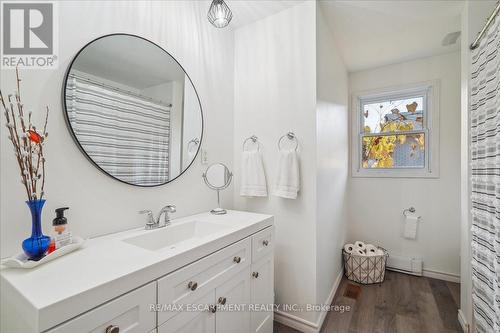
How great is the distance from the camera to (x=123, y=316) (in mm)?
690

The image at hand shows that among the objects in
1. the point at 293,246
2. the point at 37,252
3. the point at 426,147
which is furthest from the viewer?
the point at 426,147

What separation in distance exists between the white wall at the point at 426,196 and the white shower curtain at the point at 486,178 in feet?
4.13

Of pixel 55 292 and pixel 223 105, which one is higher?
pixel 223 105

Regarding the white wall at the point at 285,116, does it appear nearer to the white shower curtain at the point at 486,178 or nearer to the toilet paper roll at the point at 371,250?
the white shower curtain at the point at 486,178

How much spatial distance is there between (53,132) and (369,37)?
2.70 meters

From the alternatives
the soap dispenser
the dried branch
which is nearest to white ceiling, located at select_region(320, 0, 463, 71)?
the dried branch

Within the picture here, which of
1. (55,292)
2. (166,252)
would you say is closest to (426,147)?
(166,252)

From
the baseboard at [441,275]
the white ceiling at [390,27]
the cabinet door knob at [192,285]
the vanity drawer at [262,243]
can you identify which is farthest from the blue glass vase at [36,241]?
the baseboard at [441,275]

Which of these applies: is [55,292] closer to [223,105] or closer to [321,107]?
[223,105]

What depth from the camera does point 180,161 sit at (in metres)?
1.54

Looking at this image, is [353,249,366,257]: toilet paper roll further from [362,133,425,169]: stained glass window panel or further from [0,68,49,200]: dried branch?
[0,68,49,200]: dried branch

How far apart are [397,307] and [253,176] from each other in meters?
1.77

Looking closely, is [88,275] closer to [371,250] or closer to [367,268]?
[367,268]

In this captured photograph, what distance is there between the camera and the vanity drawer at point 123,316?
0.59m
